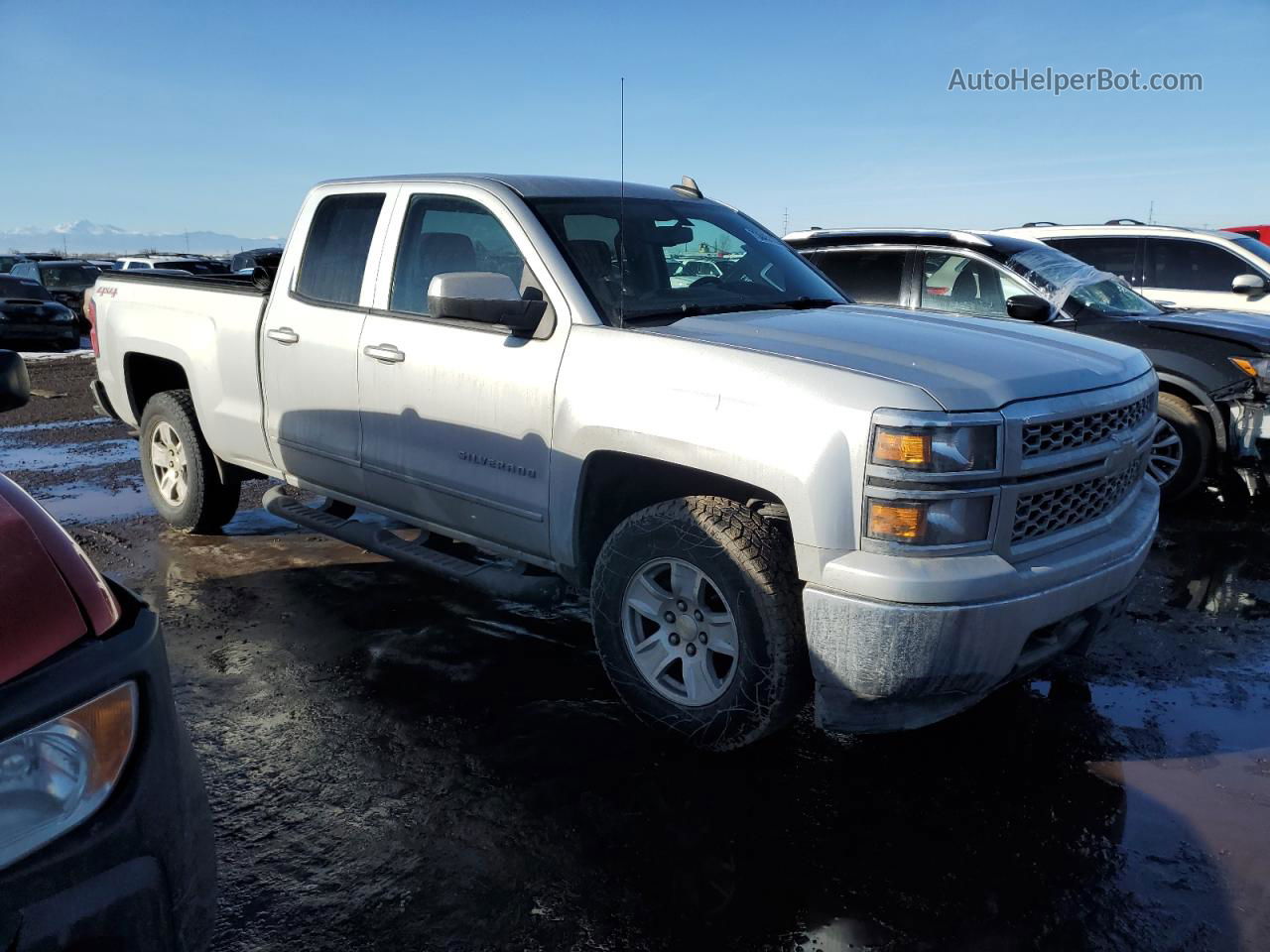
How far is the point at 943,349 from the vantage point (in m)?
3.21

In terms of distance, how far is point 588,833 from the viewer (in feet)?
9.57

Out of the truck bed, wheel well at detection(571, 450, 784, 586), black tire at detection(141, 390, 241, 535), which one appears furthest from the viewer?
black tire at detection(141, 390, 241, 535)

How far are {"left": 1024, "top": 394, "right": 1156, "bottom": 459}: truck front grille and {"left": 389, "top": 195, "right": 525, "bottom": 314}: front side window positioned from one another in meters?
2.06

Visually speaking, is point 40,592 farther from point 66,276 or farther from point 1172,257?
point 66,276

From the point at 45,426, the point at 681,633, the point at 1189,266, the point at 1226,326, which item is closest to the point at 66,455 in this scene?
the point at 45,426

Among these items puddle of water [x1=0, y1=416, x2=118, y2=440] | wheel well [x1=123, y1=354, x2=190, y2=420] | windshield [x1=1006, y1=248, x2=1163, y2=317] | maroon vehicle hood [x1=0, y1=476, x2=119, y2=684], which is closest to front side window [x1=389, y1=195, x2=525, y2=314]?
wheel well [x1=123, y1=354, x2=190, y2=420]

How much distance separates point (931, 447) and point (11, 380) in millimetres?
2177

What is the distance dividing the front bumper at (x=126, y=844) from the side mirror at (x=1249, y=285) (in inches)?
369

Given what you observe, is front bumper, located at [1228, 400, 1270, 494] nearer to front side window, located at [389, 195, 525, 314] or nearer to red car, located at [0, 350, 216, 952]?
front side window, located at [389, 195, 525, 314]

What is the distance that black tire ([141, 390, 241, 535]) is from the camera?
5.64 metres

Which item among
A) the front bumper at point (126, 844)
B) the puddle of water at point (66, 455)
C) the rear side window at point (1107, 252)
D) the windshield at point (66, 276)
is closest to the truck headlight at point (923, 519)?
the front bumper at point (126, 844)

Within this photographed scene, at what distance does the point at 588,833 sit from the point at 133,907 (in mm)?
1590

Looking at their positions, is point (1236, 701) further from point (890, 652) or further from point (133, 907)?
point (133, 907)

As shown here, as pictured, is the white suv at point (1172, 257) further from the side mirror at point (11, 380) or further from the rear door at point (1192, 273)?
the side mirror at point (11, 380)
